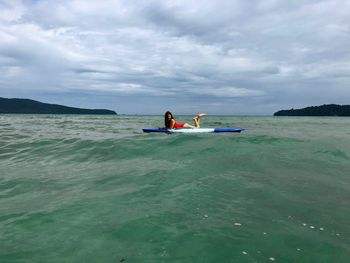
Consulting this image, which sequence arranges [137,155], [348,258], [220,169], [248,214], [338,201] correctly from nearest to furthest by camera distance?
1. [348,258]
2. [248,214]
3. [338,201]
4. [220,169]
5. [137,155]

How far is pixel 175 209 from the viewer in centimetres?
666

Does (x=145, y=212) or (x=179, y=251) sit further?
(x=145, y=212)

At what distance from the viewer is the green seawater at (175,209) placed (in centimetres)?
480

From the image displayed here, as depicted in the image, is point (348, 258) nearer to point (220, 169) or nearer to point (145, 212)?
point (145, 212)

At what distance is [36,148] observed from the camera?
15.5 m

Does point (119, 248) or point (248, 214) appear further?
point (248, 214)

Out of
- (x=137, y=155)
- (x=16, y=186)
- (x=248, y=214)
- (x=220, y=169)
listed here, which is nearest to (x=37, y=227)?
(x=16, y=186)

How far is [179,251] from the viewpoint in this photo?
15.7 feet

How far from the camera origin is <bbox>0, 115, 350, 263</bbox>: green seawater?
4.80m

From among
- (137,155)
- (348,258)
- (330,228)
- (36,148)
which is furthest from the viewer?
(36,148)

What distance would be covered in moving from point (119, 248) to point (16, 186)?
524cm

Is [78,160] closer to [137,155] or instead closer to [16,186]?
[137,155]

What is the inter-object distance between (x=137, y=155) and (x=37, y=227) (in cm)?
791

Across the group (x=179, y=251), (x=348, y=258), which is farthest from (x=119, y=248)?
(x=348, y=258)
